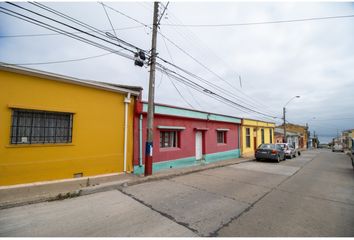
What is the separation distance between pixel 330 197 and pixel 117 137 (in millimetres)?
8303

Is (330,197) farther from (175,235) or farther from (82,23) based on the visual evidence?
(82,23)

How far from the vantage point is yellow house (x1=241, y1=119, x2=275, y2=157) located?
59.8ft

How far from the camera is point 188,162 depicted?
37.4 feet

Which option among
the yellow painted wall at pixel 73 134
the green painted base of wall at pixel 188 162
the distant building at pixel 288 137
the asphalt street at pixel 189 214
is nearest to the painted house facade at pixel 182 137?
the green painted base of wall at pixel 188 162

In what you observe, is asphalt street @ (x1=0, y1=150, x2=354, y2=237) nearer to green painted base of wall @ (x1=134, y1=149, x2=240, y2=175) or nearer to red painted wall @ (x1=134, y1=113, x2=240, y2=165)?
green painted base of wall @ (x1=134, y1=149, x2=240, y2=175)

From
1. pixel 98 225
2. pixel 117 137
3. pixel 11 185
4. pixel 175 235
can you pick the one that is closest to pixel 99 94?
pixel 117 137

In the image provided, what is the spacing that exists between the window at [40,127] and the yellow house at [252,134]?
15463 mm

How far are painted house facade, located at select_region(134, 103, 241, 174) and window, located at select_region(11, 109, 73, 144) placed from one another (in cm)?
294

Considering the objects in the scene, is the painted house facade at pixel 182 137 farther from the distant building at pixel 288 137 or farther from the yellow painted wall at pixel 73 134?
the distant building at pixel 288 137

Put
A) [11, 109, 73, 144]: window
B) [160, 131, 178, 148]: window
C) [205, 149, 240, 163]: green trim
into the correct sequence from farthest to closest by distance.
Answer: [205, 149, 240, 163]: green trim → [160, 131, 178, 148]: window → [11, 109, 73, 144]: window

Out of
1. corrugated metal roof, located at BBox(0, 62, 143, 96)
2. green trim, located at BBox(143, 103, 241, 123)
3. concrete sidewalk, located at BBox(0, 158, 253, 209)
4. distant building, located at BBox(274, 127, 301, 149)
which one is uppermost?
corrugated metal roof, located at BBox(0, 62, 143, 96)

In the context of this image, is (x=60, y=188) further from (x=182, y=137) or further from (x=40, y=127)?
(x=182, y=137)

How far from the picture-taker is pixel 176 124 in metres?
10.8

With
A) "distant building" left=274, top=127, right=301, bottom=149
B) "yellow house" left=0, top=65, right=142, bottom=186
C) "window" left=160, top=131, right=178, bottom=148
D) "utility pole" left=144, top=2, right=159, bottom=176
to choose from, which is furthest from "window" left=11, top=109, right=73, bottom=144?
"distant building" left=274, top=127, right=301, bottom=149
